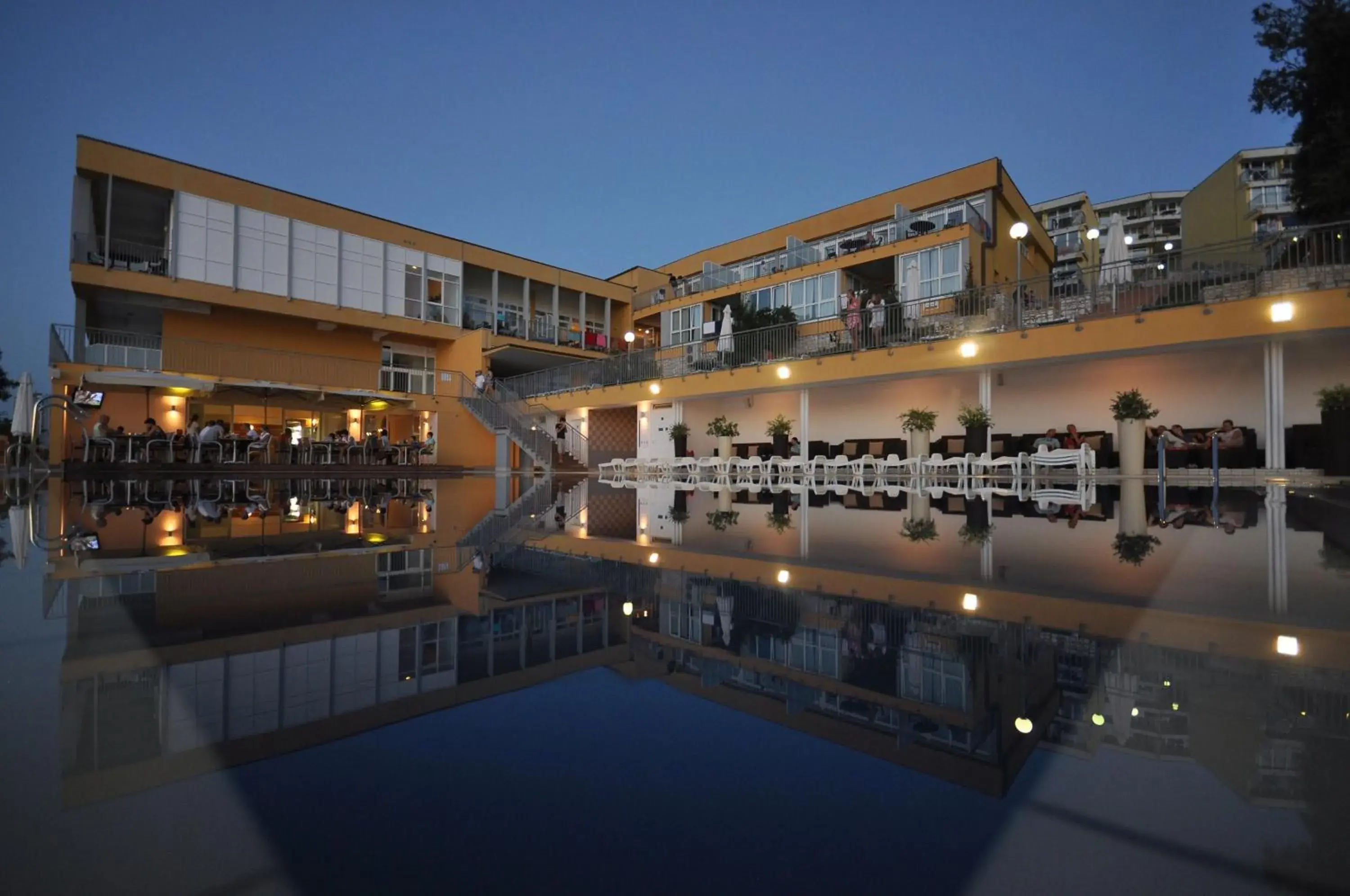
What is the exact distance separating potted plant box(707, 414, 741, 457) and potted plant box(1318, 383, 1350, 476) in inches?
605

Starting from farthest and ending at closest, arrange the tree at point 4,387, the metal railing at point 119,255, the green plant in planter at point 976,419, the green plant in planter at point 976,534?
the tree at point 4,387 → the metal railing at point 119,255 → the green plant in planter at point 976,419 → the green plant in planter at point 976,534

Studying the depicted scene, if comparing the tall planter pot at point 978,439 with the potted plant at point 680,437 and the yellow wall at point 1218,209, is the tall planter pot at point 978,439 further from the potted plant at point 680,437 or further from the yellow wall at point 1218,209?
the yellow wall at point 1218,209

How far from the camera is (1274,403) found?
586 inches

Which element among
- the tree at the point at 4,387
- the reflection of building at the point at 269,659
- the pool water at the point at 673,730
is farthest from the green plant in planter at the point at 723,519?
the tree at the point at 4,387

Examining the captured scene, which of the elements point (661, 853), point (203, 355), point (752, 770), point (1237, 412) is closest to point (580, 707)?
point (752, 770)

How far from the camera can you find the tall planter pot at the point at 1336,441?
13.0 m

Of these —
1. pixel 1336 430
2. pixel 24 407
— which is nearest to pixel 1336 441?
pixel 1336 430

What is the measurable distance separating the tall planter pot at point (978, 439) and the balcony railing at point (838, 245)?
932 centimetres

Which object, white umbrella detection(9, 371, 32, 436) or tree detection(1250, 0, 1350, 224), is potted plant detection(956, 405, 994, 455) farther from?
white umbrella detection(9, 371, 32, 436)

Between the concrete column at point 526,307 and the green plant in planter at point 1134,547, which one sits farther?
the concrete column at point 526,307

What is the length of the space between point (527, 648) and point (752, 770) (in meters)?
1.07

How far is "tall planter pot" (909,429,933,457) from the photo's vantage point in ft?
63.2

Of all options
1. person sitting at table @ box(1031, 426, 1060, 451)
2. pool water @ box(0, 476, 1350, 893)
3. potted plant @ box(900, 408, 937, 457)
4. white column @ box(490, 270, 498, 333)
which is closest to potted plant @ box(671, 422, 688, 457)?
potted plant @ box(900, 408, 937, 457)

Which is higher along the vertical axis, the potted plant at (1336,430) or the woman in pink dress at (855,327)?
the woman in pink dress at (855,327)
